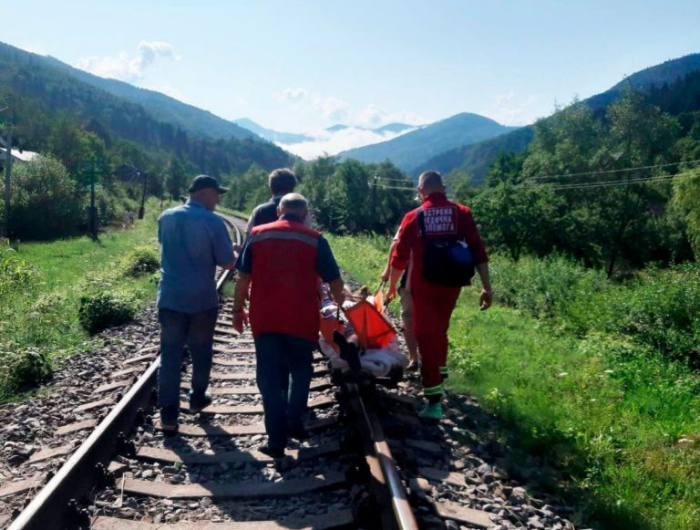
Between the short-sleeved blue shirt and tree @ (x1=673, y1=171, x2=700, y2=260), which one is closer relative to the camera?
the short-sleeved blue shirt

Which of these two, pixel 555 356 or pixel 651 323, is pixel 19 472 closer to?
pixel 555 356

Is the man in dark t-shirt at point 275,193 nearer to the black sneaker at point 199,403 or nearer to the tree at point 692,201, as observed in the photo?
the black sneaker at point 199,403

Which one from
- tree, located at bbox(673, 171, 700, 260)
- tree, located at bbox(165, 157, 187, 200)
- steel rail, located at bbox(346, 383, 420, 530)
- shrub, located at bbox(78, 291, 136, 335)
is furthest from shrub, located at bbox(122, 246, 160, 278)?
tree, located at bbox(165, 157, 187, 200)

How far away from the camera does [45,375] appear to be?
6129 mm

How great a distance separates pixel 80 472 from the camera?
360cm

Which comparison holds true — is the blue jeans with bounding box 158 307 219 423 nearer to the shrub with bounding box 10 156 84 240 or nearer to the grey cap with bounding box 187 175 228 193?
the grey cap with bounding box 187 175 228 193

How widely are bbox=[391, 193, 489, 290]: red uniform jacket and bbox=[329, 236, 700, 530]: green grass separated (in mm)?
1523

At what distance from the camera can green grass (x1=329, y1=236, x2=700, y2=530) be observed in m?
3.90

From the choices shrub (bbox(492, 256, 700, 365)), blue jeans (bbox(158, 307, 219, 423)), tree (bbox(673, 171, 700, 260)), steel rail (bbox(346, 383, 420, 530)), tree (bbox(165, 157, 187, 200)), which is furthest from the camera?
tree (bbox(165, 157, 187, 200))

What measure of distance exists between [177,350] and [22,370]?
235 cm

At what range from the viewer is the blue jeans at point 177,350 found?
462 cm

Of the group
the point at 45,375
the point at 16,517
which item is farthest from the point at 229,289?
the point at 16,517

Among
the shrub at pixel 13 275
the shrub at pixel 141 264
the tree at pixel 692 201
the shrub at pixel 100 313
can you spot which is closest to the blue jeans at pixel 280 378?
the shrub at pixel 100 313

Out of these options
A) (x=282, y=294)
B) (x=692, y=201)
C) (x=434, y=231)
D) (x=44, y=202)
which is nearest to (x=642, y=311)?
(x=434, y=231)
